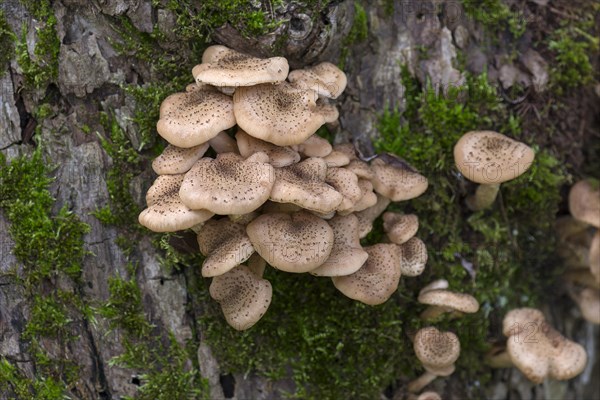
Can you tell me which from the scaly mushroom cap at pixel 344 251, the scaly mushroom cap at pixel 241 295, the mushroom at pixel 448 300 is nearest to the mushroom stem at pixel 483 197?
the mushroom at pixel 448 300

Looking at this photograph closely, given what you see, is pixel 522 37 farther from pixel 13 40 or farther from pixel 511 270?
pixel 13 40

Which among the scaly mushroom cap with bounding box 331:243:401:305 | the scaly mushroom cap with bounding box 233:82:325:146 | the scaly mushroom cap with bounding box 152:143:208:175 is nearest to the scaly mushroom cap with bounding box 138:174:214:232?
the scaly mushroom cap with bounding box 152:143:208:175

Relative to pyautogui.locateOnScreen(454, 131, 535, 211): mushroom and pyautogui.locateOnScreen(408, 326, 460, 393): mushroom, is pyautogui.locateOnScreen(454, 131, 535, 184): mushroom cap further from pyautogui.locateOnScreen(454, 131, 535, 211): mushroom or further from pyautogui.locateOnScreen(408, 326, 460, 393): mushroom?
pyautogui.locateOnScreen(408, 326, 460, 393): mushroom

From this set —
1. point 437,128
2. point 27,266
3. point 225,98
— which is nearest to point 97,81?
point 225,98

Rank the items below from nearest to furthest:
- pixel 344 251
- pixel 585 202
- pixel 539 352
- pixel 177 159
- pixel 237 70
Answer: pixel 237 70 < pixel 177 159 < pixel 344 251 < pixel 539 352 < pixel 585 202

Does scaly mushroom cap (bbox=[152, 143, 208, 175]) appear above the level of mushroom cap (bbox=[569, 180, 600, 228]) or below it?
above

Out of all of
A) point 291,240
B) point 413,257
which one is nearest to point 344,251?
point 291,240

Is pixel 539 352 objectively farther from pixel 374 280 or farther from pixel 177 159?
pixel 177 159
